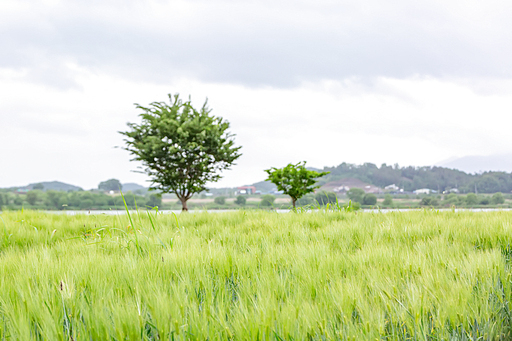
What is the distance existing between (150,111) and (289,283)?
23.2m

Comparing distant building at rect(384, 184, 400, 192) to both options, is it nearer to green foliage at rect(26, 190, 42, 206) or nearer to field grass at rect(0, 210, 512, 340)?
green foliage at rect(26, 190, 42, 206)

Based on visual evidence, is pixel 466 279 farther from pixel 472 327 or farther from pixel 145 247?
pixel 145 247

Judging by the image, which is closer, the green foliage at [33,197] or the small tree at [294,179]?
the small tree at [294,179]

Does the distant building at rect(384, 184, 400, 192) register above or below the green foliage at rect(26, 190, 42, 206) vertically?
below

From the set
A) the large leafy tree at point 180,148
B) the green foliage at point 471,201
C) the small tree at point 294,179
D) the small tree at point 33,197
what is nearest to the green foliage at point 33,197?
the small tree at point 33,197

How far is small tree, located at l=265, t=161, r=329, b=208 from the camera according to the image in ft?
47.0

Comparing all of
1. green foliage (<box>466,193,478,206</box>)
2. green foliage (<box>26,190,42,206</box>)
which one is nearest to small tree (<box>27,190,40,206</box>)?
green foliage (<box>26,190,42,206</box>)

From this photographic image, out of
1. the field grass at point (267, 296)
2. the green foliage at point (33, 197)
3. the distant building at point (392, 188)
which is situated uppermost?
the green foliage at point (33, 197)

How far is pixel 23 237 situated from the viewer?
3160 millimetres

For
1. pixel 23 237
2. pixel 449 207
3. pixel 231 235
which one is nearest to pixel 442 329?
pixel 231 235

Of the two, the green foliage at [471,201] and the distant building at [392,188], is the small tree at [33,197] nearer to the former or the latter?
the green foliage at [471,201]

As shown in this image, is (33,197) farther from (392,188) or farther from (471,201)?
(392,188)

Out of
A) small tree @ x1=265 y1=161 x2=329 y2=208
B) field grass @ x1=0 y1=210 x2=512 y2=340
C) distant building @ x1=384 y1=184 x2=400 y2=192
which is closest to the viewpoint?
field grass @ x1=0 y1=210 x2=512 y2=340

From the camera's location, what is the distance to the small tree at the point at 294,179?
14336mm
